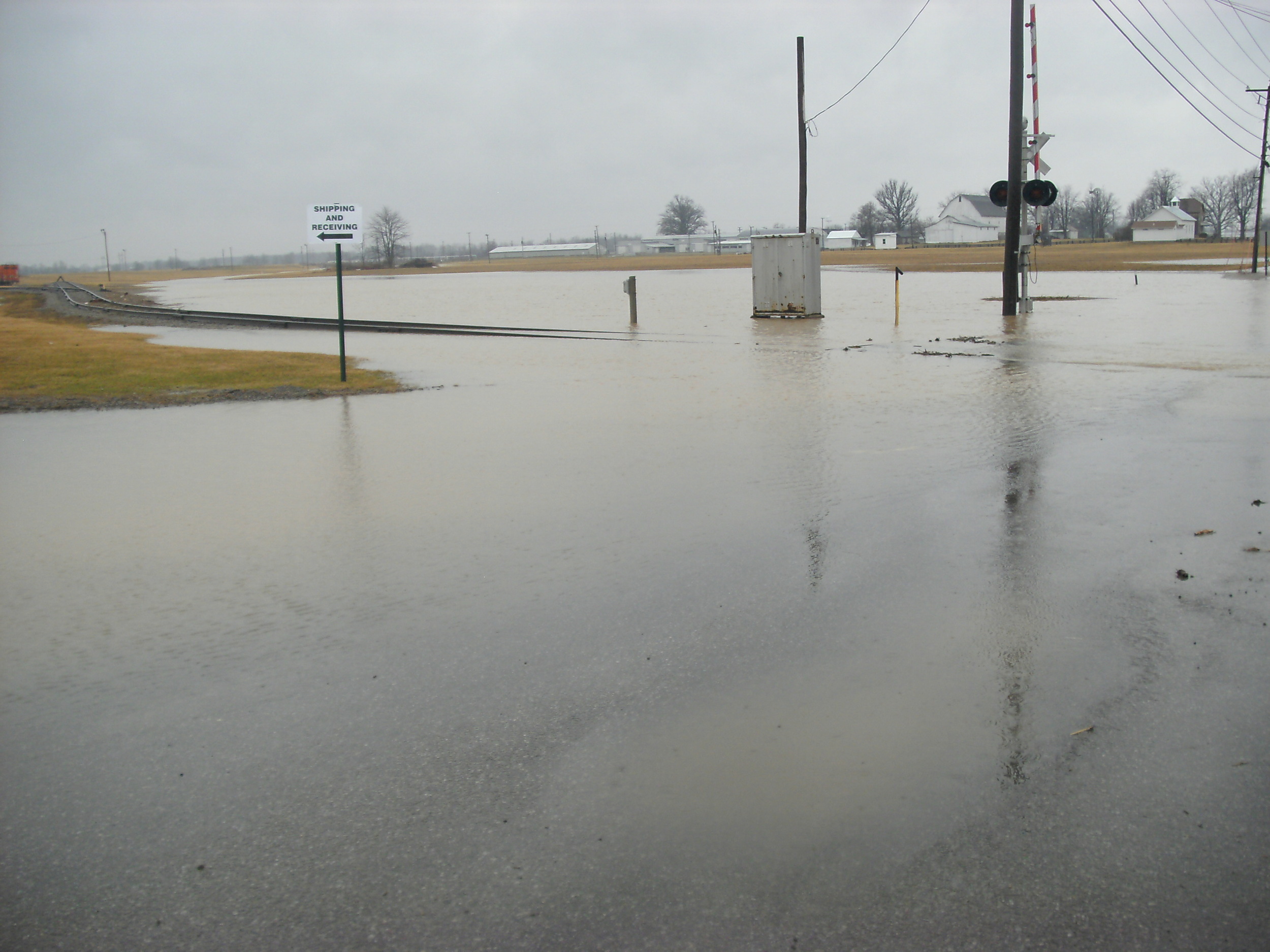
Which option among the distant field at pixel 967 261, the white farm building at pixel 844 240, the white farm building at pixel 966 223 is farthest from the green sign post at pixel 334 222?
the white farm building at pixel 844 240

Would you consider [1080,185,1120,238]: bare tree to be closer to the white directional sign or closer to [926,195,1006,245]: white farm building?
[926,195,1006,245]: white farm building

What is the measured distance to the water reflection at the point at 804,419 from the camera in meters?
7.02

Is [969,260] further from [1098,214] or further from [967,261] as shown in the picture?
[1098,214]

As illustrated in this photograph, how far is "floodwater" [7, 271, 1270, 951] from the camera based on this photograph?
3102mm

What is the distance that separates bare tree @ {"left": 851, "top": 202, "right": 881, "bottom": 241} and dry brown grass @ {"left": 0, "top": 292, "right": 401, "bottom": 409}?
140761 mm

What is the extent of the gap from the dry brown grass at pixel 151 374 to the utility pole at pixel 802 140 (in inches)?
677

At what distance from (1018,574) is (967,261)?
72273 millimetres

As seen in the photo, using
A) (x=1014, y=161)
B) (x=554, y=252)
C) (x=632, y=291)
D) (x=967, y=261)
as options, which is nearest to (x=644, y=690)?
(x=632, y=291)

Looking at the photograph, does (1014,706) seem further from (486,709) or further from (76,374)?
(76,374)

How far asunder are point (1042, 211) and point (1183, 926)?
14991cm

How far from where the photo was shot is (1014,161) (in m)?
23.9

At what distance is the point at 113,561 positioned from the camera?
662 cm

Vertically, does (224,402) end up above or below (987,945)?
above

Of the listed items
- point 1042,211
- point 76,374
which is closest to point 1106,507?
point 76,374
